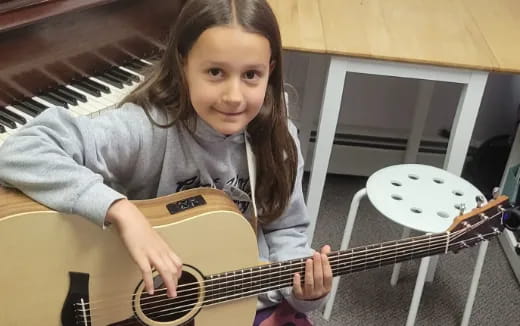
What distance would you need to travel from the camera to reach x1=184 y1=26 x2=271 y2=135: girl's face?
104 centimetres

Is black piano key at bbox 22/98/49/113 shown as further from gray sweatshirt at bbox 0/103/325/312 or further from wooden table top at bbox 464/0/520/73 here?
wooden table top at bbox 464/0/520/73

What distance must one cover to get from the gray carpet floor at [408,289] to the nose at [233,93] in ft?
3.16

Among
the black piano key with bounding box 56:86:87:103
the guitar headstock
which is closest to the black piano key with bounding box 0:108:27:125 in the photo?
the black piano key with bounding box 56:86:87:103

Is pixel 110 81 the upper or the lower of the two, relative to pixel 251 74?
lower

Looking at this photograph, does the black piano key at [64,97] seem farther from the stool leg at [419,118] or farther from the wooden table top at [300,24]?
the stool leg at [419,118]

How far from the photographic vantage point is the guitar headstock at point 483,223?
1.27 m

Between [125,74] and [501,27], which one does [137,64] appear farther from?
[501,27]

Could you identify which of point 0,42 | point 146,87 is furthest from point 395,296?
point 0,42

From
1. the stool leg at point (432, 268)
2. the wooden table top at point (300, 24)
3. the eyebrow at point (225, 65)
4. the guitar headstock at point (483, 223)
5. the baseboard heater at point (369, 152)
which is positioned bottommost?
the stool leg at point (432, 268)

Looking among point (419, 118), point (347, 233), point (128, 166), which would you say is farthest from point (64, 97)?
point (419, 118)

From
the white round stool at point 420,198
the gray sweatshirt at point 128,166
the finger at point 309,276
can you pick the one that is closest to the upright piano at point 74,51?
the gray sweatshirt at point 128,166

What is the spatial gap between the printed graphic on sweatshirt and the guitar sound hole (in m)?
0.18

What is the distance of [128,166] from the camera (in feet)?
3.81

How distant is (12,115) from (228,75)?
0.47 metres
